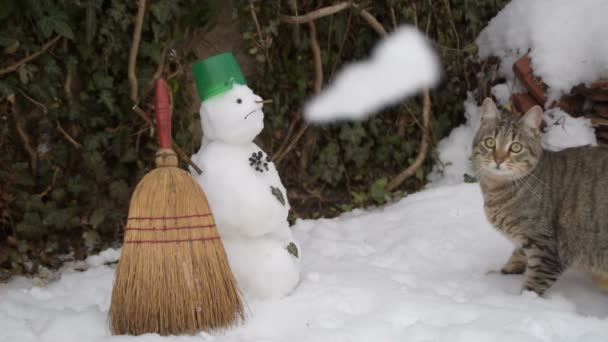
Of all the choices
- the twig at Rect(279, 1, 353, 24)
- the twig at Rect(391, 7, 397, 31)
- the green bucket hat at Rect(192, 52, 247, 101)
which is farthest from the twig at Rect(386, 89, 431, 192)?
the green bucket hat at Rect(192, 52, 247, 101)

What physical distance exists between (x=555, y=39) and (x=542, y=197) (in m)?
1.70

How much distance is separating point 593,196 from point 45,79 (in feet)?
8.52

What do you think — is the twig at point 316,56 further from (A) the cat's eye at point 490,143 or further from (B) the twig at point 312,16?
(A) the cat's eye at point 490,143

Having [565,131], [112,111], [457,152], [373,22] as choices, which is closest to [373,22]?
[373,22]

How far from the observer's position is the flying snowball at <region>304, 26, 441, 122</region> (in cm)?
379

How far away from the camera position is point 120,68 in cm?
308

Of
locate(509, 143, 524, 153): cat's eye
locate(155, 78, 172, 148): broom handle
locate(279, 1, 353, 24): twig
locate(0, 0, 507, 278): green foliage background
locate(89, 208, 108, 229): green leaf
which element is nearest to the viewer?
locate(155, 78, 172, 148): broom handle

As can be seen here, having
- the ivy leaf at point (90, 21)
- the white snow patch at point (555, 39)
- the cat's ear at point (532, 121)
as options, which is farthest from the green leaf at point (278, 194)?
the white snow patch at point (555, 39)

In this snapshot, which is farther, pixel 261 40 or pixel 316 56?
pixel 316 56

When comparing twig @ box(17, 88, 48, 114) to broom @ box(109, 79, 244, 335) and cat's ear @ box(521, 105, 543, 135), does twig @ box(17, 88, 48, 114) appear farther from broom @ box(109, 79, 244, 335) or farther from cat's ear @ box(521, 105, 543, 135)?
cat's ear @ box(521, 105, 543, 135)

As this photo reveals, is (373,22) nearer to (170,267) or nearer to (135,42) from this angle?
(135,42)

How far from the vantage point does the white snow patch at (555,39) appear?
3.53 m

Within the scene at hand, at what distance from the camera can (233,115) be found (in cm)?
222

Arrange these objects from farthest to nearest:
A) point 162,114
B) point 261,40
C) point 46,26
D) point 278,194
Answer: point 261,40, point 46,26, point 278,194, point 162,114
